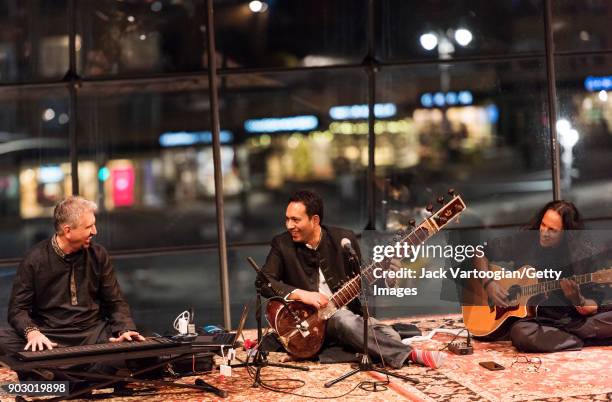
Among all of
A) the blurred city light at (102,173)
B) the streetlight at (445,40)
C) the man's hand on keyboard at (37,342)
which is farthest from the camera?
the blurred city light at (102,173)

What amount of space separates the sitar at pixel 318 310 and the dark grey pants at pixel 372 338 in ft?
0.32

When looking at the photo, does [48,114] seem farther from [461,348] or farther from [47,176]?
[461,348]

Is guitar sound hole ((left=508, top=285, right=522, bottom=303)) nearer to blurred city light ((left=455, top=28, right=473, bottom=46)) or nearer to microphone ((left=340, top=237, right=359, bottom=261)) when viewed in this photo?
microphone ((left=340, top=237, right=359, bottom=261))

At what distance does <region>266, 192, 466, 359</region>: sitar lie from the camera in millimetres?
5797

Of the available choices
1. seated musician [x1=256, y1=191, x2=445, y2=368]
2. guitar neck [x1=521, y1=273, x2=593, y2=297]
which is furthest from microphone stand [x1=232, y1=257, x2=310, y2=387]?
guitar neck [x1=521, y1=273, x2=593, y2=297]

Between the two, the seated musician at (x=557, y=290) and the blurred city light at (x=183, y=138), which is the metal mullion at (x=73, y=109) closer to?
the seated musician at (x=557, y=290)

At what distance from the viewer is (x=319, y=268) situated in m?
6.14

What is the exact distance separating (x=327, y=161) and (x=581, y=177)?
22.6 m

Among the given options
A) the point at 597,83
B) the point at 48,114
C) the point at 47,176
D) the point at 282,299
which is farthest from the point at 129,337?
the point at 47,176

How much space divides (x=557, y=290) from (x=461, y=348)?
2.41 feet

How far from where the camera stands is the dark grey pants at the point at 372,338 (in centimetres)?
586

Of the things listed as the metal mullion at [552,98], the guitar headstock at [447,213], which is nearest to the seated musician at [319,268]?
the guitar headstock at [447,213]

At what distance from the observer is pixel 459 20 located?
848cm

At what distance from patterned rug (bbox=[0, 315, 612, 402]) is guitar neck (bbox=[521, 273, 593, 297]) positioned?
0.42 m
